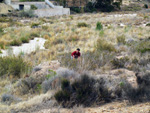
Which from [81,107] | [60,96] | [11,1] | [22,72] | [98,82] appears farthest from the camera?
[11,1]

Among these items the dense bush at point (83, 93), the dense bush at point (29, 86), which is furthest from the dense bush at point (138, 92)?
the dense bush at point (29, 86)

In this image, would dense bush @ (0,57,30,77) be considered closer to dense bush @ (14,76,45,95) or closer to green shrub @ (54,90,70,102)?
dense bush @ (14,76,45,95)

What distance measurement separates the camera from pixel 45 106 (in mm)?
5090

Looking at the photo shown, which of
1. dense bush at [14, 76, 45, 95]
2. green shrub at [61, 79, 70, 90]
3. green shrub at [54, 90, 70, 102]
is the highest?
green shrub at [61, 79, 70, 90]

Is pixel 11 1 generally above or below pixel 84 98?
above

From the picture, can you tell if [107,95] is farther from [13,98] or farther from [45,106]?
[13,98]

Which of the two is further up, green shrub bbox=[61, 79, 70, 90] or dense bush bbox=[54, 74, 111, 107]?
green shrub bbox=[61, 79, 70, 90]

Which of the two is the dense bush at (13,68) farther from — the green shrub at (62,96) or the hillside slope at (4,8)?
the hillside slope at (4,8)

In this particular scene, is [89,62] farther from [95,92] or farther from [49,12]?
[49,12]

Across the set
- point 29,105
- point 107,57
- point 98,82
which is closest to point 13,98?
point 29,105

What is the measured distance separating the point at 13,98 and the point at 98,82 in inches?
95.4

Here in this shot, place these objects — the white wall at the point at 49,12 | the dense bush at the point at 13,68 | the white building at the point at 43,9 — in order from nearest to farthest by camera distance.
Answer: the dense bush at the point at 13,68
the white wall at the point at 49,12
the white building at the point at 43,9

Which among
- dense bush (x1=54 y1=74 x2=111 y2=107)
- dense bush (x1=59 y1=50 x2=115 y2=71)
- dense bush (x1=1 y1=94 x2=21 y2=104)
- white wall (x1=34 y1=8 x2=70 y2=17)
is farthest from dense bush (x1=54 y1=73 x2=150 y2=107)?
white wall (x1=34 y1=8 x2=70 y2=17)

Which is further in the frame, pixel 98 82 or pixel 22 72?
pixel 22 72
